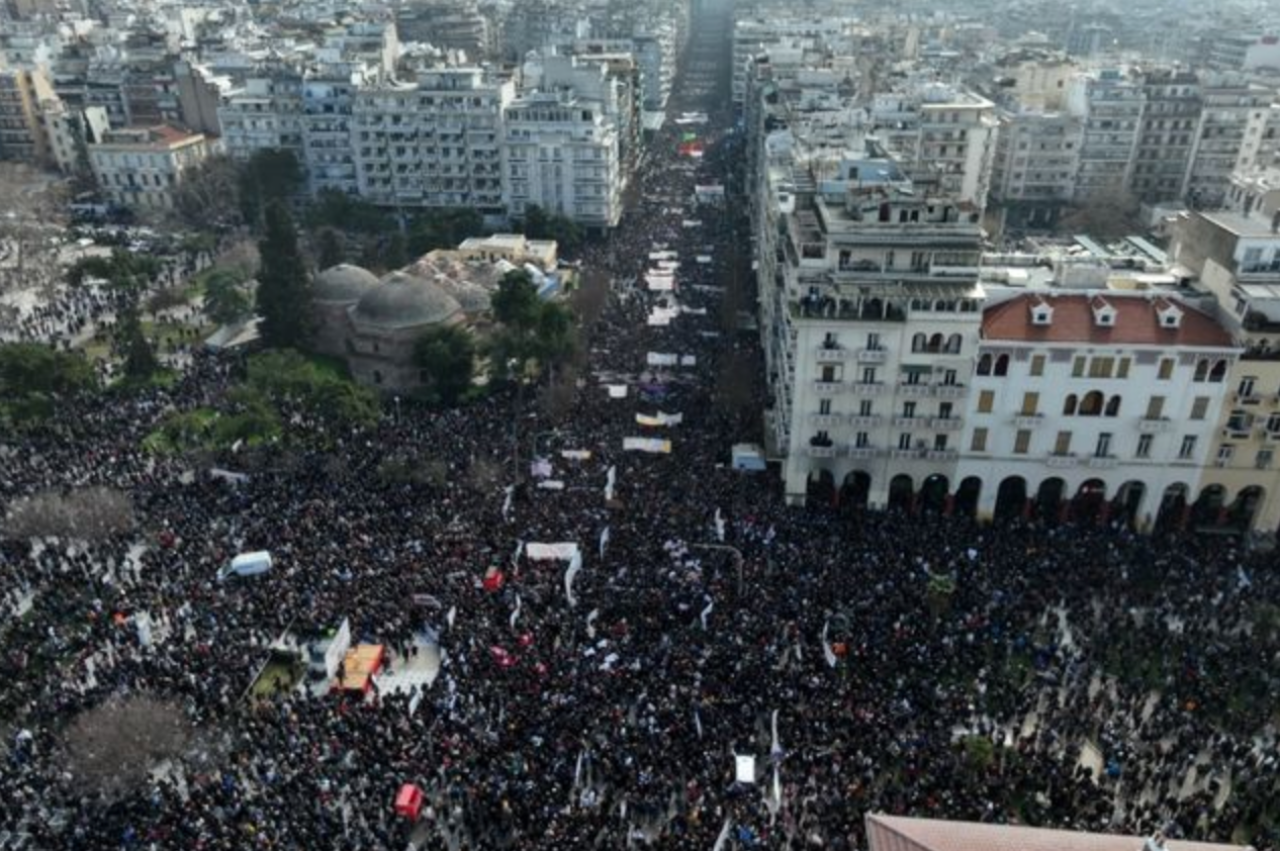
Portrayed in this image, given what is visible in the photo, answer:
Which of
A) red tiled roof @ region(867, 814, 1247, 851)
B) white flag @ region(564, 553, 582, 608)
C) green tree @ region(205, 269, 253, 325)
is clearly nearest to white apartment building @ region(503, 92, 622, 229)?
green tree @ region(205, 269, 253, 325)

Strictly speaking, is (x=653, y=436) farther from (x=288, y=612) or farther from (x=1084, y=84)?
(x=1084, y=84)

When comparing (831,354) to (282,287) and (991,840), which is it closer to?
(991,840)

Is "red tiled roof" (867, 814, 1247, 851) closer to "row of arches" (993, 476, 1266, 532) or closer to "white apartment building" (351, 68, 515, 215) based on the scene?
"row of arches" (993, 476, 1266, 532)

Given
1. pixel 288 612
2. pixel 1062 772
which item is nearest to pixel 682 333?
pixel 288 612

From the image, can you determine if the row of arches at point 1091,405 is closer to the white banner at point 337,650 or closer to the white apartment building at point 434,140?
the white banner at point 337,650

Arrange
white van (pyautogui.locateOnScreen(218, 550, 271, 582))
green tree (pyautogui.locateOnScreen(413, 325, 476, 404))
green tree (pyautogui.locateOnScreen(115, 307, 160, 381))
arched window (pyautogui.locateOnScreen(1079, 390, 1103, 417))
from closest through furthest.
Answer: white van (pyautogui.locateOnScreen(218, 550, 271, 582)), arched window (pyautogui.locateOnScreen(1079, 390, 1103, 417)), green tree (pyautogui.locateOnScreen(413, 325, 476, 404)), green tree (pyautogui.locateOnScreen(115, 307, 160, 381))

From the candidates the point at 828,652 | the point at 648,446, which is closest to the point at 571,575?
the point at 828,652

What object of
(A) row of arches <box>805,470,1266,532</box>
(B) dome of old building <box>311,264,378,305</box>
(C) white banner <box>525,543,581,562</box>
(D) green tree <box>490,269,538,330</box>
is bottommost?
(A) row of arches <box>805,470,1266,532</box>
